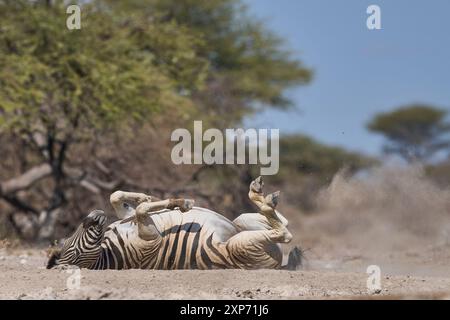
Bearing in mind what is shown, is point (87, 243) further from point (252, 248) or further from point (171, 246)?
point (252, 248)

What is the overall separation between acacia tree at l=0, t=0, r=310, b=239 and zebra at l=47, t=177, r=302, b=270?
8.20 metres

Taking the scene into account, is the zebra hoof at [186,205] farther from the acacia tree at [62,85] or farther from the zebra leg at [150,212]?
the acacia tree at [62,85]

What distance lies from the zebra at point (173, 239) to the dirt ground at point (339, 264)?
313 millimetres

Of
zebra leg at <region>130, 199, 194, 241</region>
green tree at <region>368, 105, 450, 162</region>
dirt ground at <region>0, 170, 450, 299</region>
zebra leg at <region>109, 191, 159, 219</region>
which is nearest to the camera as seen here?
dirt ground at <region>0, 170, 450, 299</region>

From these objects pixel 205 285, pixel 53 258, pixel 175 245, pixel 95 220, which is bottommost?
pixel 205 285

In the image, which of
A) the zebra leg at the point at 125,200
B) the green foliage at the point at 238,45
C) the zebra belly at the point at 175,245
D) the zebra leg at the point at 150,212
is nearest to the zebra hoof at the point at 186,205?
the zebra leg at the point at 150,212

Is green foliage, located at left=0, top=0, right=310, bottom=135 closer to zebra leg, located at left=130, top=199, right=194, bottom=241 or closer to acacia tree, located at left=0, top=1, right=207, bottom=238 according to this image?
acacia tree, located at left=0, top=1, right=207, bottom=238

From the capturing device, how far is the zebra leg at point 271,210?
24.0 feet

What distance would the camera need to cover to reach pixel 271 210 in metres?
7.34

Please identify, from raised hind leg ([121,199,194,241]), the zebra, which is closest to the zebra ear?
the zebra

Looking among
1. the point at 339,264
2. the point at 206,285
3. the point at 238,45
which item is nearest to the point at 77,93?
the point at 339,264

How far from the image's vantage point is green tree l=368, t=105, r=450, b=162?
35656 mm

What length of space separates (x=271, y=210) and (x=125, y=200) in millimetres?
1267
